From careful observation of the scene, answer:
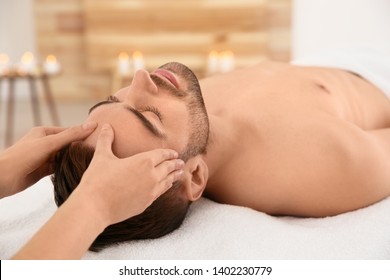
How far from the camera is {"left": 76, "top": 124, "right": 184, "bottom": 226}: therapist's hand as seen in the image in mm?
829

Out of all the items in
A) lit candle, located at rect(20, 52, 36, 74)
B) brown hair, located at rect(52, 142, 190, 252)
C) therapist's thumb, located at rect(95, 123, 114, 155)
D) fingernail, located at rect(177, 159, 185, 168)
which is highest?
therapist's thumb, located at rect(95, 123, 114, 155)

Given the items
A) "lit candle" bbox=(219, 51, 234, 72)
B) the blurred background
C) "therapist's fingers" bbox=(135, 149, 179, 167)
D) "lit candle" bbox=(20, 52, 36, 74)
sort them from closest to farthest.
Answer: "therapist's fingers" bbox=(135, 149, 179, 167)
"lit candle" bbox=(20, 52, 36, 74)
"lit candle" bbox=(219, 51, 234, 72)
the blurred background

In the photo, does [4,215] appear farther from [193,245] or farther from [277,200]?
[277,200]

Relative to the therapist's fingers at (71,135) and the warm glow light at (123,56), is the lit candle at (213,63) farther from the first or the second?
the therapist's fingers at (71,135)

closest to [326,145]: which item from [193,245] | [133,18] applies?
[193,245]

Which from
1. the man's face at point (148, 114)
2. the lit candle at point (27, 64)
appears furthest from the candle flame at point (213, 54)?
the man's face at point (148, 114)

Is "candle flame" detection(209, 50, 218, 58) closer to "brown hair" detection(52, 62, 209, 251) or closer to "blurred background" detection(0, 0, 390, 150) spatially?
"blurred background" detection(0, 0, 390, 150)

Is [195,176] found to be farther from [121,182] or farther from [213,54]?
[213,54]

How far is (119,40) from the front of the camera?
4.24 m

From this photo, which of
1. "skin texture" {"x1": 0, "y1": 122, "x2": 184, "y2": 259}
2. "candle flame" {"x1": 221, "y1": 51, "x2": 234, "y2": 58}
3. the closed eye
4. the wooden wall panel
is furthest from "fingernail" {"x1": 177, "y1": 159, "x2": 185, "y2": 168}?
the wooden wall panel

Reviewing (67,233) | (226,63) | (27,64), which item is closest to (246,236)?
(67,233)

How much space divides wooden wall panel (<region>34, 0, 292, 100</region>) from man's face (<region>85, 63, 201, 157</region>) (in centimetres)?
303

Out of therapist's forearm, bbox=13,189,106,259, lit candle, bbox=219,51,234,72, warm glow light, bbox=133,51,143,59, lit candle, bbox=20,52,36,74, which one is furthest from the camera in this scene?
warm glow light, bbox=133,51,143,59
